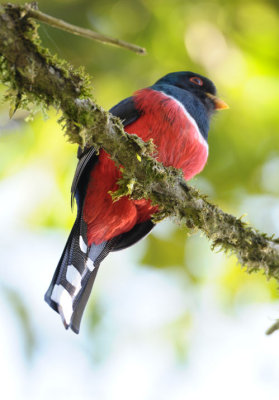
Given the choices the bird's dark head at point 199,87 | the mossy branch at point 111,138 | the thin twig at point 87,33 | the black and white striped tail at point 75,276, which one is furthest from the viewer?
the bird's dark head at point 199,87

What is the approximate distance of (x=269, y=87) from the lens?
449 centimetres

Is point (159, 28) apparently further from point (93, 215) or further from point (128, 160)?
point (128, 160)

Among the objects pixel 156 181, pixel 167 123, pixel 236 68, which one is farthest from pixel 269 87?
pixel 156 181

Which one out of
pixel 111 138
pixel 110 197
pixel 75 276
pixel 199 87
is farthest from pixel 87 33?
pixel 199 87

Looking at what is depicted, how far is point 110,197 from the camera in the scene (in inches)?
119

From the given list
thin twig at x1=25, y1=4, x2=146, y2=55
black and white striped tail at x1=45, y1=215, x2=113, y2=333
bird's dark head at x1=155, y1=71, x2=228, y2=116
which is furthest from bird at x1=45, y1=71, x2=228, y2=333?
thin twig at x1=25, y1=4, x2=146, y2=55

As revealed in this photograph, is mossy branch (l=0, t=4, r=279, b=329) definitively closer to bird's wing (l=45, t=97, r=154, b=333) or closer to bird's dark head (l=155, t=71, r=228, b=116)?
bird's wing (l=45, t=97, r=154, b=333)

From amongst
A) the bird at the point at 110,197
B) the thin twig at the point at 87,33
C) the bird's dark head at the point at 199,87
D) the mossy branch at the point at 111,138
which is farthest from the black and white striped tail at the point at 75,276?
the thin twig at the point at 87,33

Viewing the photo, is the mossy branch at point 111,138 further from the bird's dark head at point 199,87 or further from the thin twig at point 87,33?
the bird's dark head at point 199,87

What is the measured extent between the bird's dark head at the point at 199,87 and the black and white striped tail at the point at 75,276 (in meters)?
1.30

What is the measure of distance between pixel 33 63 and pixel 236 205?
10.6ft

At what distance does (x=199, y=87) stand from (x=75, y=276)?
1705mm

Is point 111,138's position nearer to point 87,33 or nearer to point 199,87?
point 87,33

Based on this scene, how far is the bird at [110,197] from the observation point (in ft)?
9.65
